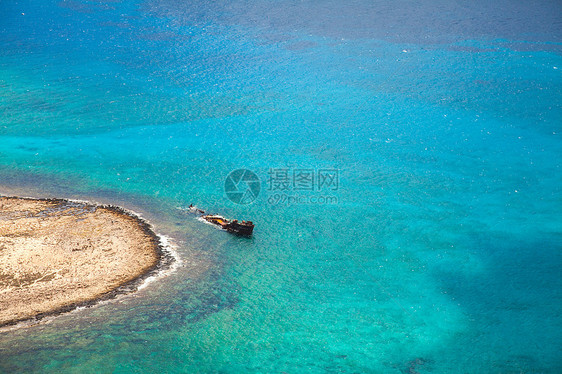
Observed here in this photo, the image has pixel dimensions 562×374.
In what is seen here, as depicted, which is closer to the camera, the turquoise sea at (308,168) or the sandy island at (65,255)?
the turquoise sea at (308,168)

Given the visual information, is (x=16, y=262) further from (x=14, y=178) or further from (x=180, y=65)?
Answer: (x=180, y=65)

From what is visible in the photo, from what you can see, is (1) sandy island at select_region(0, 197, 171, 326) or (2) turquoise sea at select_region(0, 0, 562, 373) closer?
(2) turquoise sea at select_region(0, 0, 562, 373)

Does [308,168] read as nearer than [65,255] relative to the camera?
No

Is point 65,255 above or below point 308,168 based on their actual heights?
below

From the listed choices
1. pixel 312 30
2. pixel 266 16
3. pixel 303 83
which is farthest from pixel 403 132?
pixel 266 16
